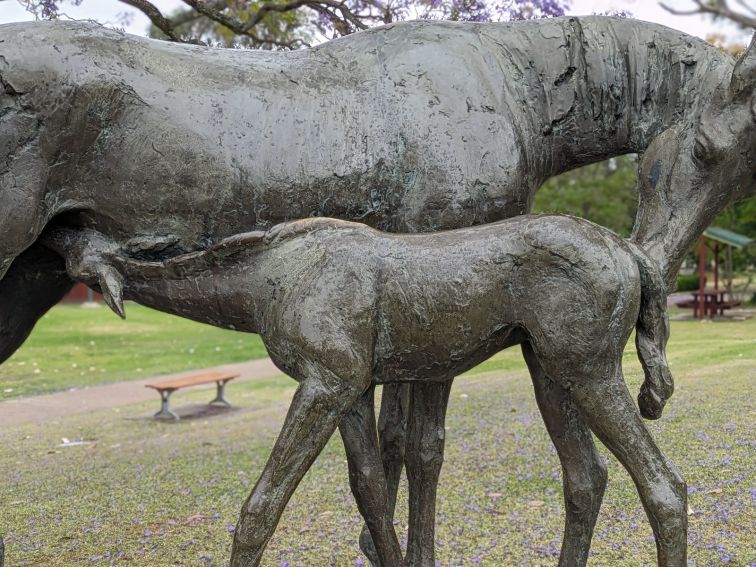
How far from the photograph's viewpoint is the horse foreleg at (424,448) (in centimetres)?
310

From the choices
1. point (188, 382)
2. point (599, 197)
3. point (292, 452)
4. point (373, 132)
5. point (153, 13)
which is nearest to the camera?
point (292, 452)

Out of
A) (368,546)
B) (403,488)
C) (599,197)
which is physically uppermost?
(368,546)

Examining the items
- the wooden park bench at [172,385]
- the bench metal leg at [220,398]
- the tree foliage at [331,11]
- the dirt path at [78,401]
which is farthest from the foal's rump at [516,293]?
the dirt path at [78,401]

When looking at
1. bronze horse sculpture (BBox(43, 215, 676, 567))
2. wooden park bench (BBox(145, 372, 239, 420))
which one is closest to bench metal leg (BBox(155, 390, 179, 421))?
wooden park bench (BBox(145, 372, 239, 420))

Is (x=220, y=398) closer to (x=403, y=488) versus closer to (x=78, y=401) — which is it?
(x=78, y=401)

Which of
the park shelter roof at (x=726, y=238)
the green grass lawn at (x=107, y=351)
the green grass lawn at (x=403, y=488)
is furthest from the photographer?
the park shelter roof at (x=726, y=238)

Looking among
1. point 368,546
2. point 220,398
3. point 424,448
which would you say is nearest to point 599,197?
point 220,398

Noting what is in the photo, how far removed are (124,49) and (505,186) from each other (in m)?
1.46

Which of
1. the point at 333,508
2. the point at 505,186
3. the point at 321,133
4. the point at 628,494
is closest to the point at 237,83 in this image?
the point at 321,133

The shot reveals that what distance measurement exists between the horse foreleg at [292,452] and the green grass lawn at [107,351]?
951 cm

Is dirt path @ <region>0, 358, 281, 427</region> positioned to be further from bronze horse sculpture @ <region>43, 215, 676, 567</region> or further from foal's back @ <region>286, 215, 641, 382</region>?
foal's back @ <region>286, 215, 641, 382</region>

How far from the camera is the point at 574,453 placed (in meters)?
2.87

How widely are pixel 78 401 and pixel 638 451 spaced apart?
33.5 feet

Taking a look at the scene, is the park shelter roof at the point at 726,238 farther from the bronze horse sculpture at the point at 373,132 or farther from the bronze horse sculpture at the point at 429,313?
the bronze horse sculpture at the point at 429,313
